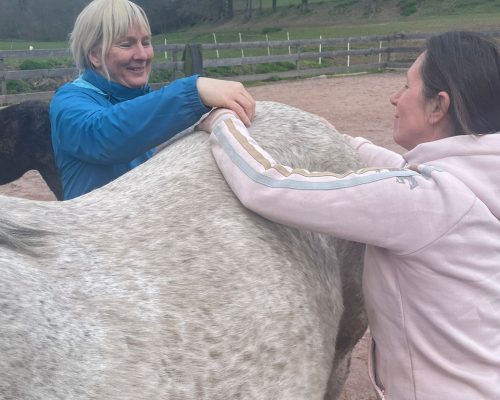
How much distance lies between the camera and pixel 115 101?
269 centimetres

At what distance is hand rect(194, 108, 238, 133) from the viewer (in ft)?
6.93

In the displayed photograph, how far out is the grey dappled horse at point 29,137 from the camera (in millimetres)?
6160

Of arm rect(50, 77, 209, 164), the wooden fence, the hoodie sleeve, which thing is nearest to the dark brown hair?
the hoodie sleeve

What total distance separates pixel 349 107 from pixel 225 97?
39.5ft

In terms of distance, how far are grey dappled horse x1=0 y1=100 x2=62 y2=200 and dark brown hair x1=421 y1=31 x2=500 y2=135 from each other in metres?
4.80

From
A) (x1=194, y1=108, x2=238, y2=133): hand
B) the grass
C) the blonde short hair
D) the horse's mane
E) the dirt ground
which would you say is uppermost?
the blonde short hair

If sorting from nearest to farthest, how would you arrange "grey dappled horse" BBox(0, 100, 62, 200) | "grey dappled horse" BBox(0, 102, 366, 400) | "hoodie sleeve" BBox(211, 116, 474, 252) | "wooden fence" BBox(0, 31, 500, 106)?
"grey dappled horse" BBox(0, 102, 366, 400)
"hoodie sleeve" BBox(211, 116, 474, 252)
"grey dappled horse" BBox(0, 100, 62, 200)
"wooden fence" BBox(0, 31, 500, 106)

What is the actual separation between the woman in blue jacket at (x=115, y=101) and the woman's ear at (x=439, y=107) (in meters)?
0.59

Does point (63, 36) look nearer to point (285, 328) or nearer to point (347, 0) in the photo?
point (347, 0)

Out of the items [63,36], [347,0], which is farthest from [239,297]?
[347,0]

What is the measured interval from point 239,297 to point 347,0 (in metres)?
54.7

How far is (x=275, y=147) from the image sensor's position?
2074mm

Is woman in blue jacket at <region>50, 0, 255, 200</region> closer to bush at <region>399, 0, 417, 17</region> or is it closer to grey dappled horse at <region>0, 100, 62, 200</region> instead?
grey dappled horse at <region>0, 100, 62, 200</region>

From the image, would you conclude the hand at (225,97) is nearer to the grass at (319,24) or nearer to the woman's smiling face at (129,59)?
the woman's smiling face at (129,59)
